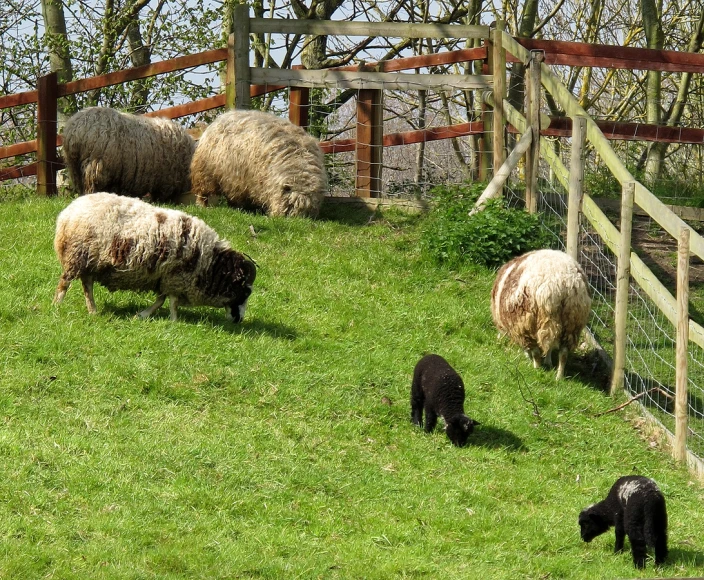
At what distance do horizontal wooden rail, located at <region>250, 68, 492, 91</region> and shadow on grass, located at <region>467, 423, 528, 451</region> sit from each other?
19.5ft

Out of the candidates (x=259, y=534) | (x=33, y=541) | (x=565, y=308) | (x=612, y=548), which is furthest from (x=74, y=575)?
(x=565, y=308)

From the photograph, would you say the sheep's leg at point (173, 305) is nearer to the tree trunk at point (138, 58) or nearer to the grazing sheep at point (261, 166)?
the grazing sheep at point (261, 166)

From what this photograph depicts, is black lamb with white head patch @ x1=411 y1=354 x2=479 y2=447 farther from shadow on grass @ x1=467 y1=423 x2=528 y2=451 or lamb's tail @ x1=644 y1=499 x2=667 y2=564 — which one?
lamb's tail @ x1=644 y1=499 x2=667 y2=564

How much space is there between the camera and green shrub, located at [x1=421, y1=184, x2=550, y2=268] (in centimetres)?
1045

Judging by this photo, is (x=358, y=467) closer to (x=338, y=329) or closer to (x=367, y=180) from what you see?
(x=338, y=329)

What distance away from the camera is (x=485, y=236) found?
10.5 metres

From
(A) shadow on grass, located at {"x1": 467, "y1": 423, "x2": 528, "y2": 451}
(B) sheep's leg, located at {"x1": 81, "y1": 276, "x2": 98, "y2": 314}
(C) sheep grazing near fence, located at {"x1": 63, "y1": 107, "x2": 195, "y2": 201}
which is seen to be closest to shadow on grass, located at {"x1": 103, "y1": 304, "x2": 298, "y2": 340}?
(B) sheep's leg, located at {"x1": 81, "y1": 276, "x2": 98, "y2": 314}

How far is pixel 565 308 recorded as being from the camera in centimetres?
836

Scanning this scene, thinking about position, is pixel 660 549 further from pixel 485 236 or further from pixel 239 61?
pixel 239 61

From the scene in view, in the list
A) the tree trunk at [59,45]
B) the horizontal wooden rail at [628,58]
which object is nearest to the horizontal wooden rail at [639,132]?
the horizontal wooden rail at [628,58]

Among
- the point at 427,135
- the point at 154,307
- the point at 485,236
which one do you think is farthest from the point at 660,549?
the point at 427,135

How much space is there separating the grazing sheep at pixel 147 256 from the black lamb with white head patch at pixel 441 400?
2.13 m

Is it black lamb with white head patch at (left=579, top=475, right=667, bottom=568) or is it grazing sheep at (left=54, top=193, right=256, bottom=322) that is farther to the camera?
grazing sheep at (left=54, top=193, right=256, bottom=322)

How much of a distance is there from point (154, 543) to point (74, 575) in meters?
0.52
